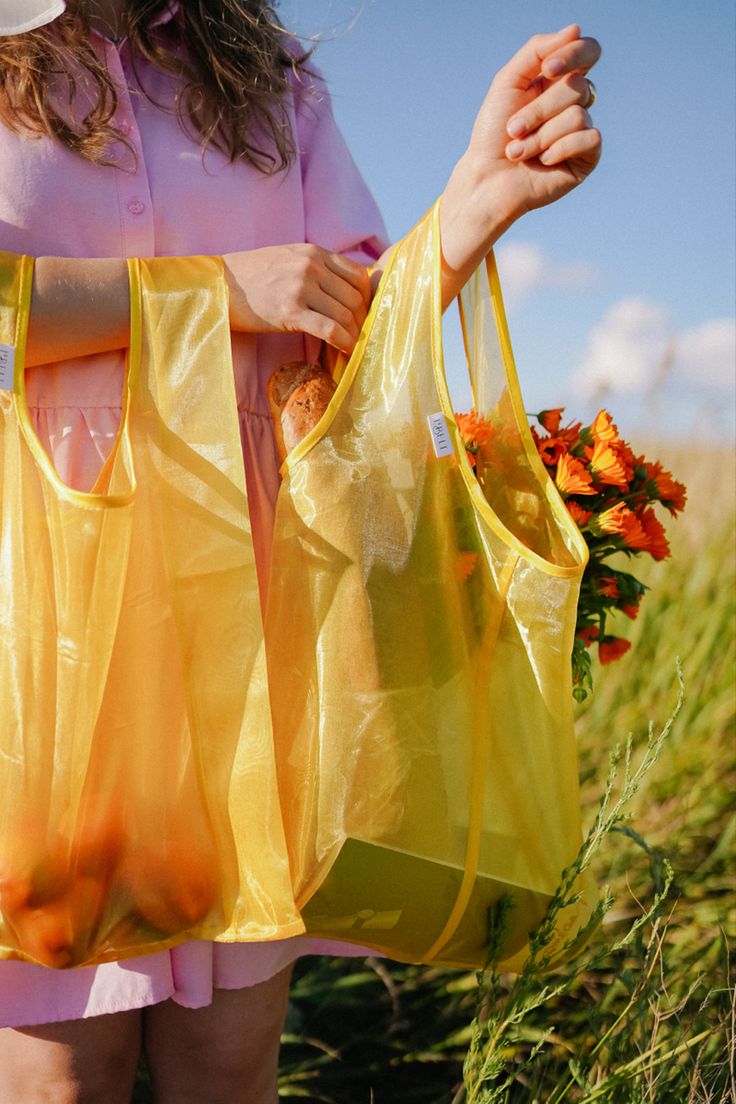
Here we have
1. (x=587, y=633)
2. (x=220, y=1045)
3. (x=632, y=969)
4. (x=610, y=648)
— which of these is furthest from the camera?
(x=632, y=969)

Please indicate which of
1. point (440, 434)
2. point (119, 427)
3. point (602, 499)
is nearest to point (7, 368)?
point (119, 427)

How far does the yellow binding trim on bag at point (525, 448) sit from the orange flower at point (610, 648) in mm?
493

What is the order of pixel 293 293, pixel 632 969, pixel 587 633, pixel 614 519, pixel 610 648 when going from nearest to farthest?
pixel 293 293 < pixel 614 519 < pixel 587 633 < pixel 610 648 < pixel 632 969

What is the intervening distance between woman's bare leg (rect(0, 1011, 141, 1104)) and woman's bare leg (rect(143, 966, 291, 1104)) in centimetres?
10

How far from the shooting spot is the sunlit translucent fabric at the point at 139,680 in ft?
3.31

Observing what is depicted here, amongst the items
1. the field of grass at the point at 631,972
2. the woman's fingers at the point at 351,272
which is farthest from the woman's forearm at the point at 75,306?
the field of grass at the point at 631,972

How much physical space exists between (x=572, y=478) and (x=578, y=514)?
84 millimetres

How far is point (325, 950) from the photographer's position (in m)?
1.37

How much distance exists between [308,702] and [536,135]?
660 millimetres

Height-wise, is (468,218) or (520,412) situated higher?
(468,218)

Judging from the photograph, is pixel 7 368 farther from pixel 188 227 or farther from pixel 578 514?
pixel 578 514

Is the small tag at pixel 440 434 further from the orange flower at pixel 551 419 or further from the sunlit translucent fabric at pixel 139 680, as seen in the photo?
the orange flower at pixel 551 419

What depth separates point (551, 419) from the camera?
57.0 inches

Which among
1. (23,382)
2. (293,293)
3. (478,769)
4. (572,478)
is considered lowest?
(478,769)
